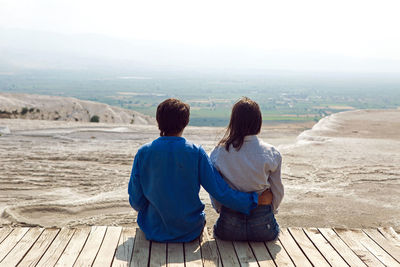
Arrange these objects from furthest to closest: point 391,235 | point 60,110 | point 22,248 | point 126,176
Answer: point 60,110 < point 126,176 < point 391,235 < point 22,248

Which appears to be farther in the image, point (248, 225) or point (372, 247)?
point (372, 247)

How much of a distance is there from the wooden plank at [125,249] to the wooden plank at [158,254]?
19 centimetres

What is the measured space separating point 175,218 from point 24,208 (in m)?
3.52

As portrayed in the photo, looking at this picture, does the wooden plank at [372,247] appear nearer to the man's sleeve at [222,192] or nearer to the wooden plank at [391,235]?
the wooden plank at [391,235]

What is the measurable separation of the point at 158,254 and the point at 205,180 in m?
0.77

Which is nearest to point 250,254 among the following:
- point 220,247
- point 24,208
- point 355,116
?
point 220,247

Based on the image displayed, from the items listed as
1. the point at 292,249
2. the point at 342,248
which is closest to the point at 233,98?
the point at 342,248

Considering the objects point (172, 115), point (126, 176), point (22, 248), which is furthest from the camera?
point (126, 176)

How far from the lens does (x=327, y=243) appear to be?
4270 mm

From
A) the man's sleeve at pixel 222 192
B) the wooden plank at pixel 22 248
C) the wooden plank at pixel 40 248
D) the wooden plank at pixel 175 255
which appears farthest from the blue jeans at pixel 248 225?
the wooden plank at pixel 22 248

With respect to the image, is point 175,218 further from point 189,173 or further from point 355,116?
point 355,116

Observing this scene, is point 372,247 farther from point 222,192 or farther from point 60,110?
point 60,110

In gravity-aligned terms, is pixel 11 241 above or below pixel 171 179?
below

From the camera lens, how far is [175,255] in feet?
12.7
